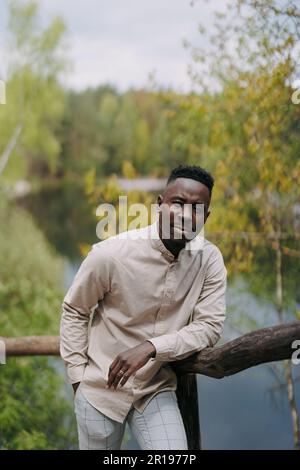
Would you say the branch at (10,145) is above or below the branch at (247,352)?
above

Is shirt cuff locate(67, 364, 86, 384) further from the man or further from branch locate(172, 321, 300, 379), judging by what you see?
branch locate(172, 321, 300, 379)

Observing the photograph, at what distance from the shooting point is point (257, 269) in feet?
22.3

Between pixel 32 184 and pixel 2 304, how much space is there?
90.0 feet

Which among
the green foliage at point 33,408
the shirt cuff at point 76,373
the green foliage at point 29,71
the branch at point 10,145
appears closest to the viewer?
the shirt cuff at point 76,373

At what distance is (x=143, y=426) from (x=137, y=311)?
39 centimetres

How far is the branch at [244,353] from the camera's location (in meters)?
1.84

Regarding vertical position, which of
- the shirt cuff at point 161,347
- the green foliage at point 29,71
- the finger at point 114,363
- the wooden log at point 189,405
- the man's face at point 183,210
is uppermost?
the green foliage at point 29,71

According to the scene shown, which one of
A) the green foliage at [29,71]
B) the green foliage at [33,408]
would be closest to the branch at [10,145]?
the green foliage at [29,71]

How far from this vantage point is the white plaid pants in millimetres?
1993

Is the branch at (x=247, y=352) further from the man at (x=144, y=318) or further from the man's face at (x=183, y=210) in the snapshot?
the man's face at (x=183, y=210)

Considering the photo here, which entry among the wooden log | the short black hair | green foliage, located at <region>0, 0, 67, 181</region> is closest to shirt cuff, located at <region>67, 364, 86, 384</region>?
the wooden log

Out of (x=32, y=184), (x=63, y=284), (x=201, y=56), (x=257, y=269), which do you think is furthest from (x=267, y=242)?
(x=32, y=184)

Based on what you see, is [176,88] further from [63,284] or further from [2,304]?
[63,284]

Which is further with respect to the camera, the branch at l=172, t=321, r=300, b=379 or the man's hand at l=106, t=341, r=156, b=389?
the man's hand at l=106, t=341, r=156, b=389
